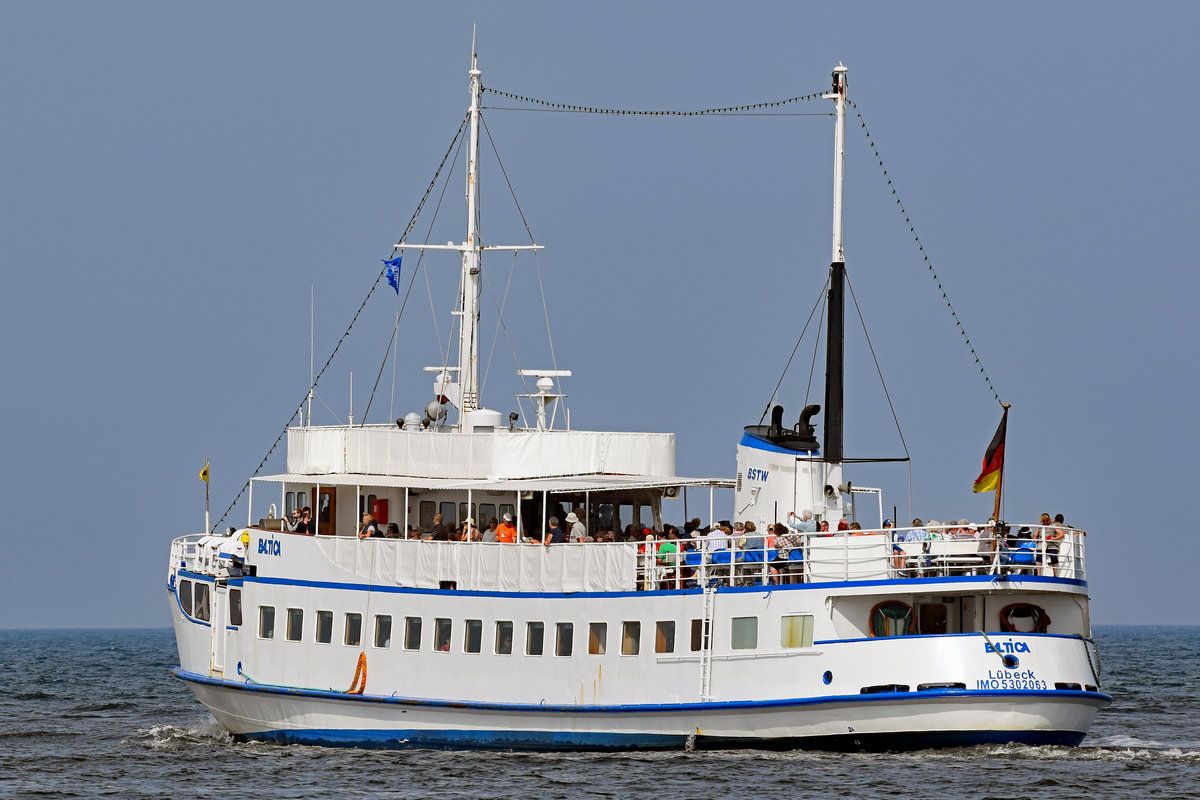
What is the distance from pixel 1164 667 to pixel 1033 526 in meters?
47.4

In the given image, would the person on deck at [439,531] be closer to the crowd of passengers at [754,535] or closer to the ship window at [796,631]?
the crowd of passengers at [754,535]

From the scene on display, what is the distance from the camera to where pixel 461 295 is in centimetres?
3803

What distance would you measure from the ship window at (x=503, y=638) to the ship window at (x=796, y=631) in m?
5.03

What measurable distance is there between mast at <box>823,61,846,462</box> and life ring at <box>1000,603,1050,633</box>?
4.43 metres

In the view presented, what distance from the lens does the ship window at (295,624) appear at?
3441cm

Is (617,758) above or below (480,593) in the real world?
below

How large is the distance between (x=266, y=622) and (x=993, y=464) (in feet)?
45.8

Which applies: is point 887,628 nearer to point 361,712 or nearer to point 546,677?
point 546,677

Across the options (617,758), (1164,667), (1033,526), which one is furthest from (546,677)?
(1164,667)

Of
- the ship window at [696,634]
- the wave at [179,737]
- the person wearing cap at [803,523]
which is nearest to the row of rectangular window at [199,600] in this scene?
the wave at [179,737]

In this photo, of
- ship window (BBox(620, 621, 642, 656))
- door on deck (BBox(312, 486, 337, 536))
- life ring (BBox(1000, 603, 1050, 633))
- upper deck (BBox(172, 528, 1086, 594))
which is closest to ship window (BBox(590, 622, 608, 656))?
ship window (BBox(620, 621, 642, 656))

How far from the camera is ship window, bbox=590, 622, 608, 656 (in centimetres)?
3147

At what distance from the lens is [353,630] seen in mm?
33656

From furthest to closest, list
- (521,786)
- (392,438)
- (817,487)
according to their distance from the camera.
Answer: (392,438), (817,487), (521,786)
